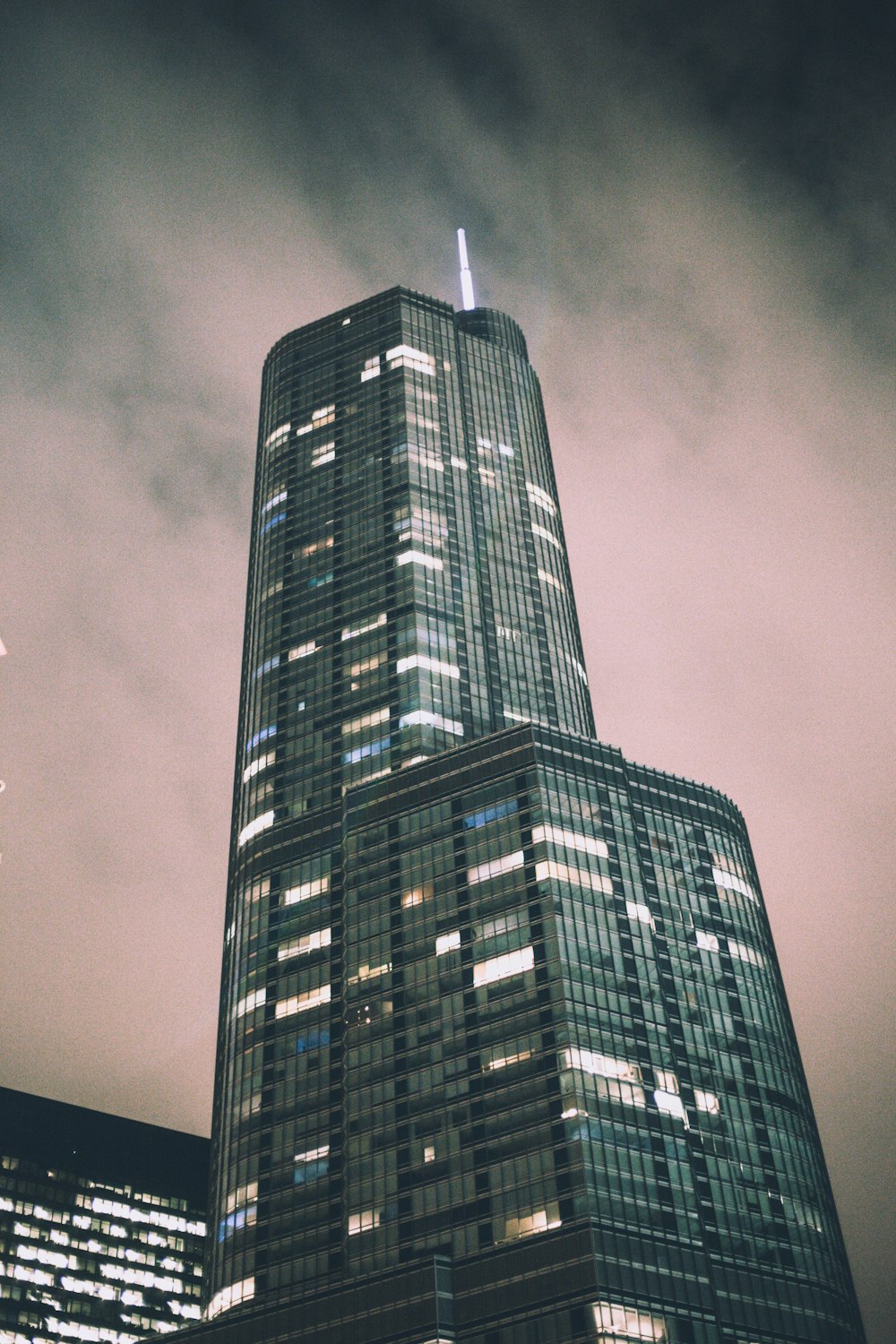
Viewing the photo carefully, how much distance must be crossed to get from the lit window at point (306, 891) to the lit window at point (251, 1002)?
11.9 meters

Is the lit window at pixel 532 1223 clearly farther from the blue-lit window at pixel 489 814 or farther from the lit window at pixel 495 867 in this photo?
the blue-lit window at pixel 489 814

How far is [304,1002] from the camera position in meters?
179

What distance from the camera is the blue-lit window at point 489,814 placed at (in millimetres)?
176625

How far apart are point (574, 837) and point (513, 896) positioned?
35.3 ft

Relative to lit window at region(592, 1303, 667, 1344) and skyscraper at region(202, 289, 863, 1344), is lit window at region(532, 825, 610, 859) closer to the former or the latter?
skyscraper at region(202, 289, 863, 1344)

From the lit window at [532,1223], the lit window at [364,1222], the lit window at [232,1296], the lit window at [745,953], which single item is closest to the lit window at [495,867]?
the lit window at [745,953]

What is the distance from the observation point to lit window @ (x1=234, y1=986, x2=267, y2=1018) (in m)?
183

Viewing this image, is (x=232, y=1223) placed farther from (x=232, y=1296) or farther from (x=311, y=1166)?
(x=311, y=1166)

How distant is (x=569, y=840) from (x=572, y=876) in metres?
5.13

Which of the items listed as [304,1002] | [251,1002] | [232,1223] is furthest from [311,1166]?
[251,1002]

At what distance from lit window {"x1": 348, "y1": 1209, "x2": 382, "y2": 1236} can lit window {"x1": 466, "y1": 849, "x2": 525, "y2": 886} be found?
36313 millimetres

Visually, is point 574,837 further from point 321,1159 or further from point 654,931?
point 321,1159

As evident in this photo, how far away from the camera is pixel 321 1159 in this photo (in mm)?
165500

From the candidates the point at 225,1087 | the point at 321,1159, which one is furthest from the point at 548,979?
the point at 225,1087
